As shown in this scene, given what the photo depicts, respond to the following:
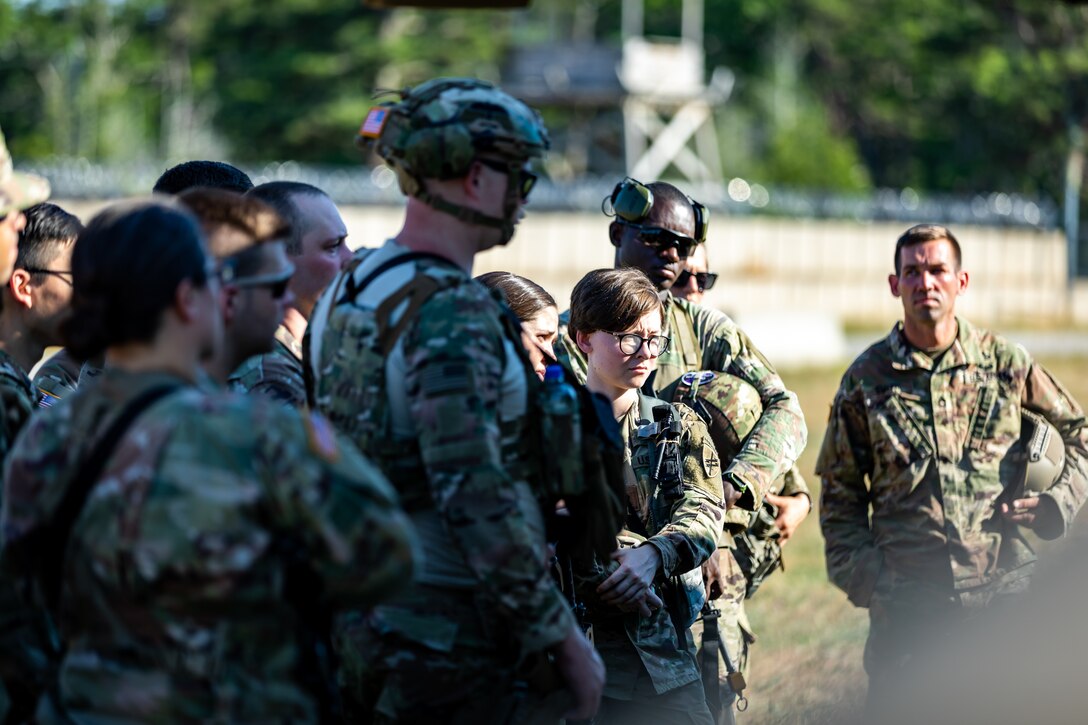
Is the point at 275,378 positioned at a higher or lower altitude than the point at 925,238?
lower

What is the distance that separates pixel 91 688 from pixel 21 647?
1.68 ft

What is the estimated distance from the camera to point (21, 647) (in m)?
3.16

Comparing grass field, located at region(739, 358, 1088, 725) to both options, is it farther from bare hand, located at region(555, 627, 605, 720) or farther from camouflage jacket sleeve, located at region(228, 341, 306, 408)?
camouflage jacket sleeve, located at region(228, 341, 306, 408)

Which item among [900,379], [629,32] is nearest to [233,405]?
[900,379]

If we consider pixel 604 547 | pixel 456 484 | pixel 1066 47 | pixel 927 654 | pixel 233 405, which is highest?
pixel 1066 47

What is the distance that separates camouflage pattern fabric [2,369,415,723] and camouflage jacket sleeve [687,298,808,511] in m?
3.04

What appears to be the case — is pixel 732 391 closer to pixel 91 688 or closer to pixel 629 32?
pixel 91 688

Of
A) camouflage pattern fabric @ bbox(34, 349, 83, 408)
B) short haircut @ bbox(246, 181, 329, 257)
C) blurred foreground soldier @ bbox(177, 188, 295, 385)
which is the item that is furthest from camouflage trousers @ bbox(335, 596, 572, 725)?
camouflage pattern fabric @ bbox(34, 349, 83, 408)

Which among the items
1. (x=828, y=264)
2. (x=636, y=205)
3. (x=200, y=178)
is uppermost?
(x=200, y=178)

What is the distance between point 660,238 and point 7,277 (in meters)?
2.94

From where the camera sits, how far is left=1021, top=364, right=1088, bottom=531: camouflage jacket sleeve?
621cm

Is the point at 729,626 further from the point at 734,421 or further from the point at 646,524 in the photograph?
the point at 646,524

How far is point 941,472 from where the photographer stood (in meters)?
6.17

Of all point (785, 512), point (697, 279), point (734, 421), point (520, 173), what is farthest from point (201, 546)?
point (785, 512)
